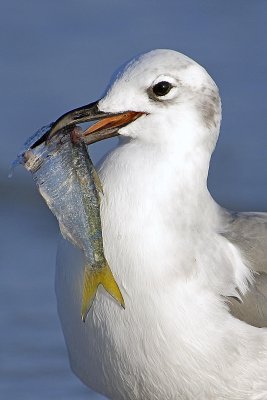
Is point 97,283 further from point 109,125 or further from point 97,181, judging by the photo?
point 109,125

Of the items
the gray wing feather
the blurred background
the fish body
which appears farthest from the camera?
the blurred background

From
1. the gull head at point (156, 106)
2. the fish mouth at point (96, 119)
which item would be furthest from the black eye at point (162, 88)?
the fish mouth at point (96, 119)

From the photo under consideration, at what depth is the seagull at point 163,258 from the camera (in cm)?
614

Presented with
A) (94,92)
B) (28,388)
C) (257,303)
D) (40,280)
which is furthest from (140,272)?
(94,92)

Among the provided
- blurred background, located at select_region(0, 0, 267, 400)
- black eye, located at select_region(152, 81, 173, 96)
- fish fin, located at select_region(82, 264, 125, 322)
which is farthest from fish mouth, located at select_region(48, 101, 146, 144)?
blurred background, located at select_region(0, 0, 267, 400)

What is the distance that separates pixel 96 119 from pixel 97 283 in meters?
0.65

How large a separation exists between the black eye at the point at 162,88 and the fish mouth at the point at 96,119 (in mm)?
103

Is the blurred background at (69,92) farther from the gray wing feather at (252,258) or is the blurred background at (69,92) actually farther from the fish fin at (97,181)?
the fish fin at (97,181)

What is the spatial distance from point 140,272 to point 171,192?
35 cm

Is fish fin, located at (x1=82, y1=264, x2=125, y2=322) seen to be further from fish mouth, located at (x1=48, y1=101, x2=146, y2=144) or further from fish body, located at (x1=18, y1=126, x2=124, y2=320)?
fish mouth, located at (x1=48, y1=101, x2=146, y2=144)

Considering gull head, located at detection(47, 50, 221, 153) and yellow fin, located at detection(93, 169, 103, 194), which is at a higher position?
gull head, located at detection(47, 50, 221, 153)

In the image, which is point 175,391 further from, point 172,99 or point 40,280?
point 40,280

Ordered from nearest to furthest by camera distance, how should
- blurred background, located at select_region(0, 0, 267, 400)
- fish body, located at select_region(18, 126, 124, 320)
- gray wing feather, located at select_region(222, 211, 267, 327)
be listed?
fish body, located at select_region(18, 126, 124, 320) → gray wing feather, located at select_region(222, 211, 267, 327) → blurred background, located at select_region(0, 0, 267, 400)

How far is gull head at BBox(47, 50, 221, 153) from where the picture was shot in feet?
20.0
